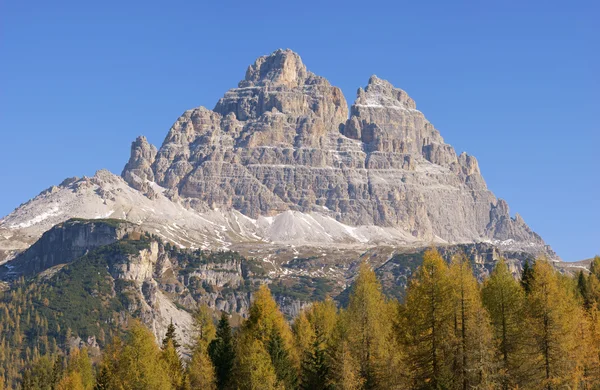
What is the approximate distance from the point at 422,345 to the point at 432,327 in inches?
95.3

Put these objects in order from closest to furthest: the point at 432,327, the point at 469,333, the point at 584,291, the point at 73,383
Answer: the point at 469,333
the point at 432,327
the point at 584,291
the point at 73,383

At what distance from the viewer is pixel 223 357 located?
118438 mm

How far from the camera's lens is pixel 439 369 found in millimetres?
93812

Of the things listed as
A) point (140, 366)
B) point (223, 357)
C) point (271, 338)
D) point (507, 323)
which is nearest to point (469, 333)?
point (507, 323)

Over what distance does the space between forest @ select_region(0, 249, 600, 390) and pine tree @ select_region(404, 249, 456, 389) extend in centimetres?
10

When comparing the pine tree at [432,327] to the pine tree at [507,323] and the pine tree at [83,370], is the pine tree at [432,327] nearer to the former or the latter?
the pine tree at [507,323]

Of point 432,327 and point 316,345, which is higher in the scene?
point 432,327

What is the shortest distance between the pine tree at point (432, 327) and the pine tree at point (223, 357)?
29293 mm

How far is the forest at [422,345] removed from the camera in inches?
3642

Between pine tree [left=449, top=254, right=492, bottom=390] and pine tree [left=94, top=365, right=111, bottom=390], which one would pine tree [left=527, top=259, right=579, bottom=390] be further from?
pine tree [left=94, top=365, right=111, bottom=390]

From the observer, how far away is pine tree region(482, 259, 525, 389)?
308ft

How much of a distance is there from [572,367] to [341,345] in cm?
2645

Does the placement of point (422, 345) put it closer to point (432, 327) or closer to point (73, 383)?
point (432, 327)

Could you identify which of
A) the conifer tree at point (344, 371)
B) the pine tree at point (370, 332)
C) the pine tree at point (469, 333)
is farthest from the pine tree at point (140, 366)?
the pine tree at point (469, 333)
